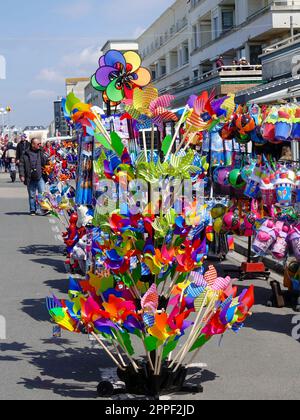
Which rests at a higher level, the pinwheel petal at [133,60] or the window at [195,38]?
the window at [195,38]

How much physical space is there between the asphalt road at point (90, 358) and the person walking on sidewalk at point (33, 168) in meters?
7.48

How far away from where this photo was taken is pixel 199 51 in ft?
157

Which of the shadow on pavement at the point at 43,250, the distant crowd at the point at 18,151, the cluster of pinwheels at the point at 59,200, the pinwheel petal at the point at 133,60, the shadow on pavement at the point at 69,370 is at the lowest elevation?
the shadow on pavement at the point at 69,370

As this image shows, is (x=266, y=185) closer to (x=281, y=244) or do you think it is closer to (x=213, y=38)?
(x=281, y=244)

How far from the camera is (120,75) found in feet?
18.6

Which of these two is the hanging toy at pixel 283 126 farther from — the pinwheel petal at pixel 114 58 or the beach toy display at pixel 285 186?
the pinwheel petal at pixel 114 58

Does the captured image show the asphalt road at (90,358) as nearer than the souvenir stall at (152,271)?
No

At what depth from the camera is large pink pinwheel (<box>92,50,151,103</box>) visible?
5.56 m

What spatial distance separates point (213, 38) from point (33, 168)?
1224 inches

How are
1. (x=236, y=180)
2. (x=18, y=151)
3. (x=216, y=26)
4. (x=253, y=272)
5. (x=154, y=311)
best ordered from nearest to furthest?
1. (x=154, y=311)
2. (x=236, y=180)
3. (x=253, y=272)
4. (x=18, y=151)
5. (x=216, y=26)

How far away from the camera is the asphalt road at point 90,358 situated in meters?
5.06

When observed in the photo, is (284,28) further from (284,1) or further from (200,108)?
(200,108)

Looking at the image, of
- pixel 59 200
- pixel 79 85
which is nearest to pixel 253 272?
pixel 59 200

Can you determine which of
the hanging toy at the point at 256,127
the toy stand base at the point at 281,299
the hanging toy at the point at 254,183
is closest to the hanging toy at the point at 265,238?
the hanging toy at the point at 254,183
